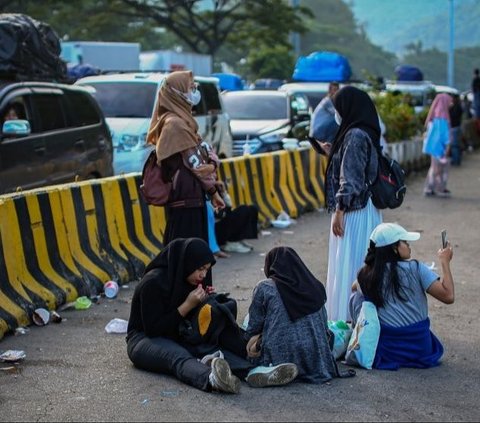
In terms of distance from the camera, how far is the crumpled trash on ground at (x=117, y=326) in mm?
7594

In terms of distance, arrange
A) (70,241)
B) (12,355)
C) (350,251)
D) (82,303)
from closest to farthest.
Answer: (12,355) < (350,251) < (82,303) < (70,241)

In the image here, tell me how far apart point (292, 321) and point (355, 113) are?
5.62ft

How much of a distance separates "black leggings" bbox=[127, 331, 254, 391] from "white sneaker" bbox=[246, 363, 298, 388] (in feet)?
0.52

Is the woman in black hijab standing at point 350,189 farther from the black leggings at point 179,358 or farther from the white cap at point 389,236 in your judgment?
the black leggings at point 179,358

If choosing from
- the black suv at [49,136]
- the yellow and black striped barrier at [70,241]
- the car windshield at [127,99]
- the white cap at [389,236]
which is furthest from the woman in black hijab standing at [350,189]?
the car windshield at [127,99]

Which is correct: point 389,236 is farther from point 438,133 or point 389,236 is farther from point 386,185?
point 438,133

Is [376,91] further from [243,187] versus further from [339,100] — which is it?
[339,100]

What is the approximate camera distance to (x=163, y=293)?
634 cm

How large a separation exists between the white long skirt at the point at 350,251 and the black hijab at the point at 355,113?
1.63ft

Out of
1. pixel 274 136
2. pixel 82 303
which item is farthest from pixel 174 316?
pixel 274 136

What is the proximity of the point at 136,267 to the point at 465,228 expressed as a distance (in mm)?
5675

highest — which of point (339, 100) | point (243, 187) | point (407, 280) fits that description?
point (339, 100)

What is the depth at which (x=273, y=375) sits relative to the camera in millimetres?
6020

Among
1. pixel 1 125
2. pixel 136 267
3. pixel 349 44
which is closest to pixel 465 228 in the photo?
pixel 136 267
